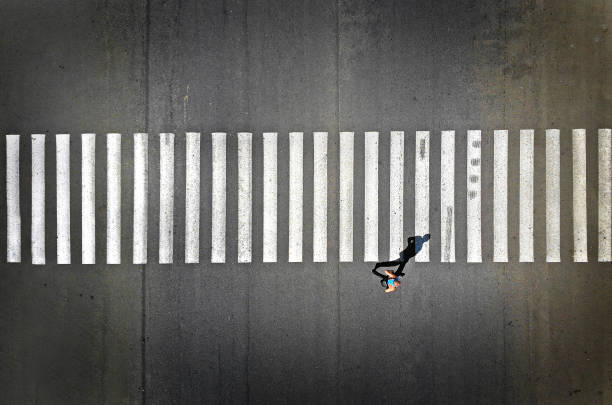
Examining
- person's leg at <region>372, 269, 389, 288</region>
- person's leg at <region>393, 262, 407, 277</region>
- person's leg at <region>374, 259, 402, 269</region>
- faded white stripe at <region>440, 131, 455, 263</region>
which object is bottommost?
person's leg at <region>372, 269, 389, 288</region>

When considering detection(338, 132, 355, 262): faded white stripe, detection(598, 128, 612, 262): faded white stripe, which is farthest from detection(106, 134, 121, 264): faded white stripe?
detection(598, 128, 612, 262): faded white stripe

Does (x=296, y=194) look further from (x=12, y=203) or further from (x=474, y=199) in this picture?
(x=12, y=203)

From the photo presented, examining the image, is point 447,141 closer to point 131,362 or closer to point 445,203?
point 445,203

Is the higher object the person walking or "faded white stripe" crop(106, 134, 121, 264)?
"faded white stripe" crop(106, 134, 121, 264)

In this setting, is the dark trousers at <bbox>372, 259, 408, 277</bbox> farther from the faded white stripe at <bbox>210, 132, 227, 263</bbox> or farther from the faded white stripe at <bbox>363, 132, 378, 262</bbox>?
the faded white stripe at <bbox>210, 132, 227, 263</bbox>

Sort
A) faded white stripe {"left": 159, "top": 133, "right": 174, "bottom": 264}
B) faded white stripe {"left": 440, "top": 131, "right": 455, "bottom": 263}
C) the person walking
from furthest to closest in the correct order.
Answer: faded white stripe {"left": 159, "top": 133, "right": 174, "bottom": 264} < faded white stripe {"left": 440, "top": 131, "right": 455, "bottom": 263} < the person walking

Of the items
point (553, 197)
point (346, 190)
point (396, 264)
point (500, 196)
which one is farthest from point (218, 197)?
point (553, 197)

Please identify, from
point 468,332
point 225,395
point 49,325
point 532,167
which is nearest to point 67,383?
point 49,325
